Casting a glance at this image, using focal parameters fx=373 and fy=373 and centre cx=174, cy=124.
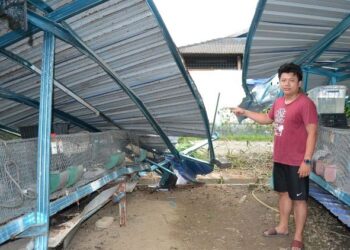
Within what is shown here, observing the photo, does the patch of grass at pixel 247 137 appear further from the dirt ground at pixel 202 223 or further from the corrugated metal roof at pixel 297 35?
the corrugated metal roof at pixel 297 35

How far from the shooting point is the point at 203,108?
5.44 metres

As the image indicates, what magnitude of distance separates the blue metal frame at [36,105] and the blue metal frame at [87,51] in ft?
4.46

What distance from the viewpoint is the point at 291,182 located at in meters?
4.05

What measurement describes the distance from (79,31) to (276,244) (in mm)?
3236

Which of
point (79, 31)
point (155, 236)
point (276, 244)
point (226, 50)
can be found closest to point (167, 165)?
point (155, 236)

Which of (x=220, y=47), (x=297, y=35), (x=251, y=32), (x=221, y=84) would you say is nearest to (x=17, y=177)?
(x=251, y=32)

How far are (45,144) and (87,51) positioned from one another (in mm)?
1362

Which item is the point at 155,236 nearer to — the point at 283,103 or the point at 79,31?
the point at 283,103

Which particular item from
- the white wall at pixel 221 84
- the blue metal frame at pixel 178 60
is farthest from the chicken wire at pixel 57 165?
the white wall at pixel 221 84

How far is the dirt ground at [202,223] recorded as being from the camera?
445 centimetres

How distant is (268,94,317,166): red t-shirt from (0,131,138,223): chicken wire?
2.17 m

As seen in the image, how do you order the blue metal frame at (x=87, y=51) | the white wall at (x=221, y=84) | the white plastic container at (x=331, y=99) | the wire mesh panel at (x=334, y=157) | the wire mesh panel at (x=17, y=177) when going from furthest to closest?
the white wall at (x=221, y=84), the white plastic container at (x=331, y=99), the wire mesh panel at (x=334, y=157), the blue metal frame at (x=87, y=51), the wire mesh panel at (x=17, y=177)

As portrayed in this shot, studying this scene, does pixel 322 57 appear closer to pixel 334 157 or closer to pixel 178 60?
pixel 334 157

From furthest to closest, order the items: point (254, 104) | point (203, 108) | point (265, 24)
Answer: point (254, 104) → point (203, 108) → point (265, 24)
